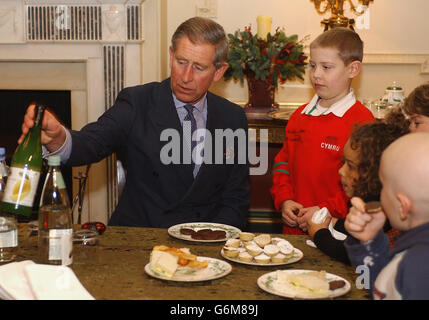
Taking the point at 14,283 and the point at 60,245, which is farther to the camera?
the point at 60,245

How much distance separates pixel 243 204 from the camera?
261cm

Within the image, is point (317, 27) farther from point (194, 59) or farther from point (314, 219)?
point (314, 219)

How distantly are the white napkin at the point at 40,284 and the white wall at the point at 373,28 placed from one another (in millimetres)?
3329

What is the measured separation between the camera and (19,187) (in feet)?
5.64

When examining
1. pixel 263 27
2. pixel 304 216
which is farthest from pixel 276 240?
pixel 263 27

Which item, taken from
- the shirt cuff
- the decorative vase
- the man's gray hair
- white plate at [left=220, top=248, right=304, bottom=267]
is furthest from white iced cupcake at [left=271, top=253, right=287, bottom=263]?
the decorative vase

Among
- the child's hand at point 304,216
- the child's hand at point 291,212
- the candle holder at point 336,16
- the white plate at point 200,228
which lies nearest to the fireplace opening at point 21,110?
the candle holder at point 336,16

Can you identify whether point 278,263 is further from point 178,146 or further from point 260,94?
point 260,94

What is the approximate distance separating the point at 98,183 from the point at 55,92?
2.67ft

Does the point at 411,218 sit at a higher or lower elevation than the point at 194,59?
lower

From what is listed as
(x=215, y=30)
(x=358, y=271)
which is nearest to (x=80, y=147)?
(x=215, y=30)

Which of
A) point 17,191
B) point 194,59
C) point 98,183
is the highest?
point 194,59

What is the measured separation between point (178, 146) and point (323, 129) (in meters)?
0.67

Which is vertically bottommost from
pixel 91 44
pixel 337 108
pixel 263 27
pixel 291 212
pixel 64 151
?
pixel 291 212
